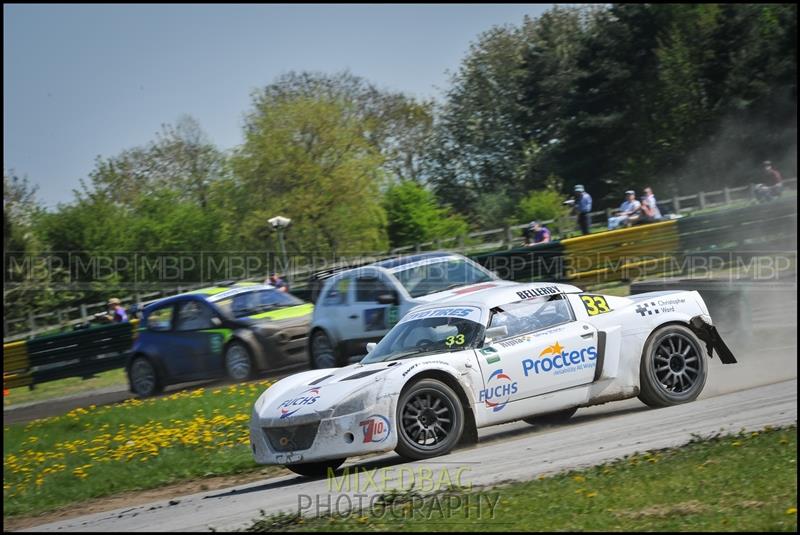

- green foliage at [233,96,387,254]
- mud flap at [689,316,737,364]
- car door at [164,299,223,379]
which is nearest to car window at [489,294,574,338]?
mud flap at [689,316,737,364]

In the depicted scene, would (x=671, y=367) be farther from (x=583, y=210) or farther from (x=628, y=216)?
(x=628, y=216)

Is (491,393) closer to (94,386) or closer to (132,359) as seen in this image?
(132,359)

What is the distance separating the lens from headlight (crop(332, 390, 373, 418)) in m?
7.79

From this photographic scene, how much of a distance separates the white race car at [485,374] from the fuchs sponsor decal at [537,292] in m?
0.01

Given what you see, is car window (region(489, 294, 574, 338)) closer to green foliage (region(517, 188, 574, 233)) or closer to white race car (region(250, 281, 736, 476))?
white race car (region(250, 281, 736, 476))

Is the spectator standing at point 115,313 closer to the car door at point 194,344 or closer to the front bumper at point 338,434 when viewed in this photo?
the car door at point 194,344

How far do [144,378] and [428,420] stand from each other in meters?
10.3

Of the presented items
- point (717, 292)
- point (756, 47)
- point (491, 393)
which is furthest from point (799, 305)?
point (756, 47)

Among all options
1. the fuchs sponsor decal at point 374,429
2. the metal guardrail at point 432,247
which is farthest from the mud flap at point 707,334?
the metal guardrail at point 432,247

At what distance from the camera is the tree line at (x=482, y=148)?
47438 millimetres

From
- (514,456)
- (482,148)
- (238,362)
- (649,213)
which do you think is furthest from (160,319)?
(482,148)

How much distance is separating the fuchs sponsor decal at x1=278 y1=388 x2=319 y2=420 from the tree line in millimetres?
36727

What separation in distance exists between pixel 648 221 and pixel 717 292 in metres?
9.81

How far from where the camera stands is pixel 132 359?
57.4 ft
